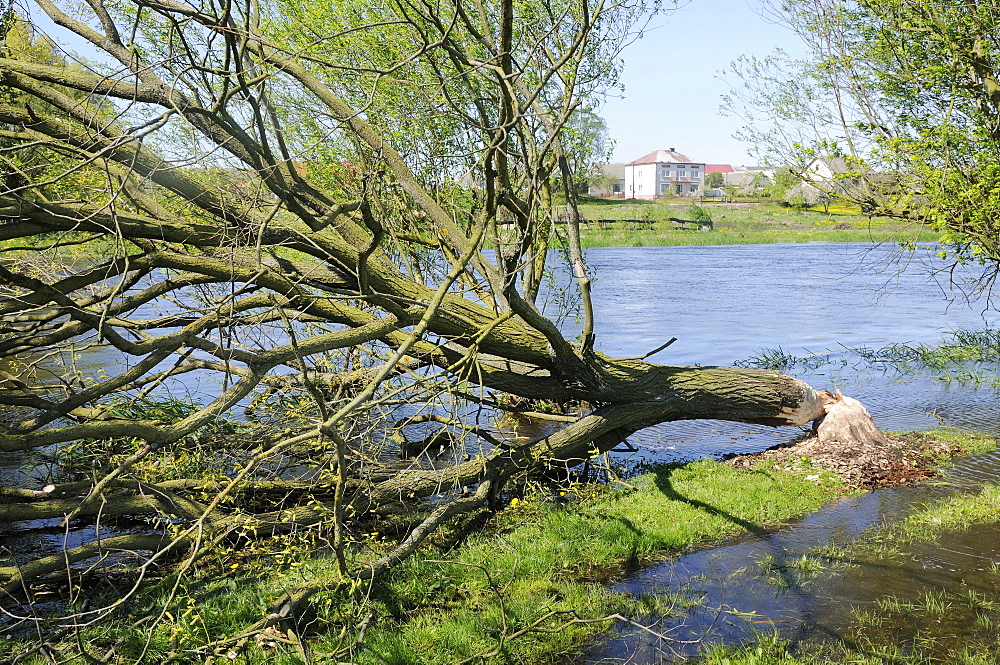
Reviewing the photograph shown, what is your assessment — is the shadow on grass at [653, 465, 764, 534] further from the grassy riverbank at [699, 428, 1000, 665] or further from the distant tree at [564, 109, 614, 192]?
the distant tree at [564, 109, 614, 192]

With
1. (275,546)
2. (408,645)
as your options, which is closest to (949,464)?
(408,645)

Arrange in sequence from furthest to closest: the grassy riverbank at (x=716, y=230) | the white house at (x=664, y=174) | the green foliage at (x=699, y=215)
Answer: the white house at (x=664, y=174)
the green foliage at (x=699, y=215)
the grassy riverbank at (x=716, y=230)

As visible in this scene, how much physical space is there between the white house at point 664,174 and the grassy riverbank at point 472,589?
11499cm

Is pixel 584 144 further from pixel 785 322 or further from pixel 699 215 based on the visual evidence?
pixel 699 215

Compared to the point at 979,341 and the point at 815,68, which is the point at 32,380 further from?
the point at 979,341

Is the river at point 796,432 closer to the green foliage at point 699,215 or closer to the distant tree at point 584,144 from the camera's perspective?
the distant tree at point 584,144

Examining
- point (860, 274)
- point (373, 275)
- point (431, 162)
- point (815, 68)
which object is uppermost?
point (815, 68)

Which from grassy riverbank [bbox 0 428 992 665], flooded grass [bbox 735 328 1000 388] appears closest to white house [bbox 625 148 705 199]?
flooded grass [bbox 735 328 1000 388]

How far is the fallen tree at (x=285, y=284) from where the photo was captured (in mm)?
5023

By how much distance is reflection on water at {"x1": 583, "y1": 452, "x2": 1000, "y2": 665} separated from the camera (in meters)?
5.23

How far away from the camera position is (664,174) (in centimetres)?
12212

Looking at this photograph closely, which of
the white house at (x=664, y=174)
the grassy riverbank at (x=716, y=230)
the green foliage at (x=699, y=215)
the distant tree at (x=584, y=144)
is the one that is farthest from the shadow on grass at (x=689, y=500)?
the white house at (x=664, y=174)

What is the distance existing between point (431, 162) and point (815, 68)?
6796 millimetres

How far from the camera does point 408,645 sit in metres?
5.09
